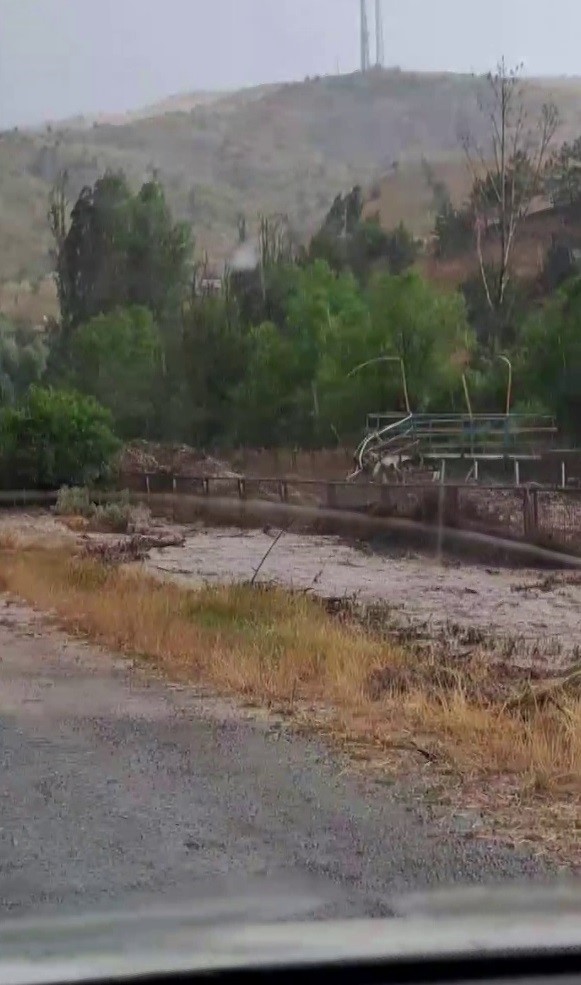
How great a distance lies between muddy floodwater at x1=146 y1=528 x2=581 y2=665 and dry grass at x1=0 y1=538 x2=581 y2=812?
0.24m

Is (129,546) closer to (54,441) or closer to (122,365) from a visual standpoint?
(54,441)

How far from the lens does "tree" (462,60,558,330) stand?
1035cm

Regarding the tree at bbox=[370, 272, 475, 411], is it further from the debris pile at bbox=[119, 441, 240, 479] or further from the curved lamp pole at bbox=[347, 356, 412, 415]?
the debris pile at bbox=[119, 441, 240, 479]

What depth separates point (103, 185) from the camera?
12.8 meters

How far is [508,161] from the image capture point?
10.7 m

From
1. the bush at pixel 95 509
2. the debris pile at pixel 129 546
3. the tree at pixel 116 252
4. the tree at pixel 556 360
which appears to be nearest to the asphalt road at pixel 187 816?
the debris pile at pixel 129 546

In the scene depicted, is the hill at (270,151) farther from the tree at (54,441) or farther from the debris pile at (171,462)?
the debris pile at (171,462)

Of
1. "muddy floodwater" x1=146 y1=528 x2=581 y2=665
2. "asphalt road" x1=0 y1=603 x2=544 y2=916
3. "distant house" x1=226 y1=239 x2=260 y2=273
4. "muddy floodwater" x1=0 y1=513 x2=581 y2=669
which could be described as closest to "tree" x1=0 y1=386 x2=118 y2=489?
"muddy floodwater" x1=0 y1=513 x2=581 y2=669

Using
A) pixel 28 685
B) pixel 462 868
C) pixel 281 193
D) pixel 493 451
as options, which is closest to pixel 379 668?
pixel 28 685

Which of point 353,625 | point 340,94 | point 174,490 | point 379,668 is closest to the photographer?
point 379,668

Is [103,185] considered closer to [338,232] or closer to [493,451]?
[338,232]

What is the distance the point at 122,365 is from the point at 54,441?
822 mm

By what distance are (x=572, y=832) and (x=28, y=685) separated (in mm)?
3507

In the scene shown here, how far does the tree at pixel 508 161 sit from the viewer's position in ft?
34.0
